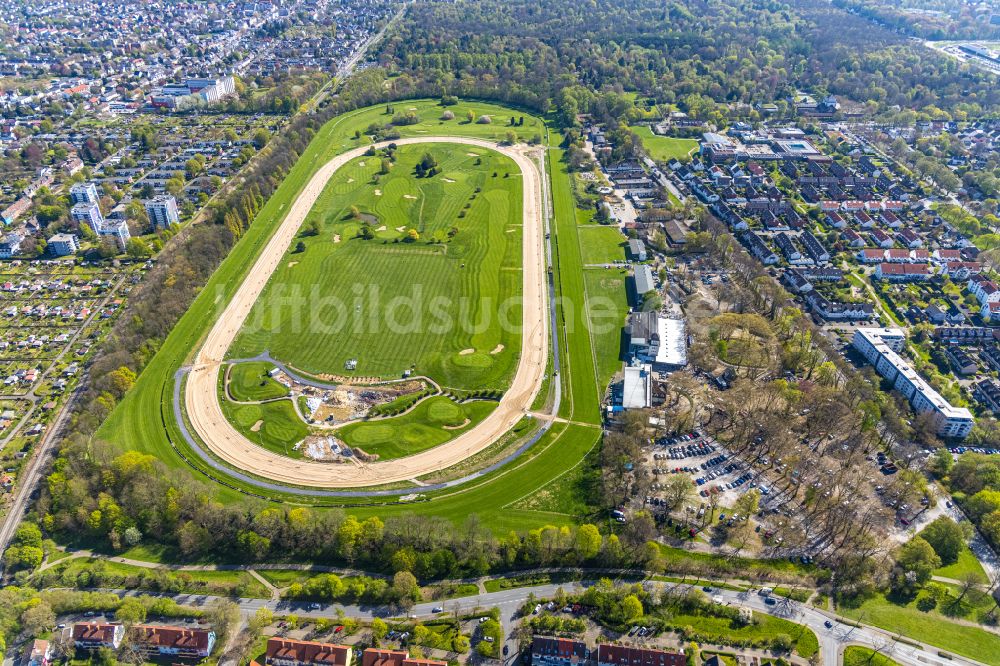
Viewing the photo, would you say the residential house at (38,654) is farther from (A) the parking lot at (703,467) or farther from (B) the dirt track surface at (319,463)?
(A) the parking lot at (703,467)

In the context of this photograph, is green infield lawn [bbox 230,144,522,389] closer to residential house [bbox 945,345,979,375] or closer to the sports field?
the sports field

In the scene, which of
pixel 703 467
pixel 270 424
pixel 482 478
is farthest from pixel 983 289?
pixel 270 424

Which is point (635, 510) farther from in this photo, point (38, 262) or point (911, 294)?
point (38, 262)

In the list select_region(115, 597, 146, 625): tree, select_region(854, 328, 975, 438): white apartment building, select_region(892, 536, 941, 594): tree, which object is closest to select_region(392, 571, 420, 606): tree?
select_region(115, 597, 146, 625): tree

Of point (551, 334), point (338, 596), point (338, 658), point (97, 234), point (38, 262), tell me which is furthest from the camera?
point (97, 234)

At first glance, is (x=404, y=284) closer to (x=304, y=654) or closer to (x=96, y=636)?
(x=304, y=654)

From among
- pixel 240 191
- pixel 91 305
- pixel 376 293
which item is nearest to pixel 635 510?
pixel 376 293
